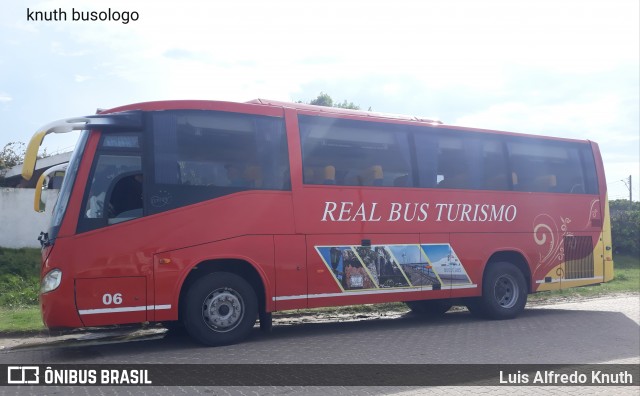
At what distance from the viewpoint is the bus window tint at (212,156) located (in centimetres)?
902

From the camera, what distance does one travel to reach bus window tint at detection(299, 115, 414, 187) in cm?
1032

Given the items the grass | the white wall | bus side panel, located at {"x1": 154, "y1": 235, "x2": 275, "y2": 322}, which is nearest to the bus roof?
bus side panel, located at {"x1": 154, "y1": 235, "x2": 275, "y2": 322}

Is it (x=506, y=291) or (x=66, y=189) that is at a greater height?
(x=66, y=189)

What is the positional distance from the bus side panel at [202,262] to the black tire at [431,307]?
201 inches

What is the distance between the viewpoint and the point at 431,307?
13.6 metres

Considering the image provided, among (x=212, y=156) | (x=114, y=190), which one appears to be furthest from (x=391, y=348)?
(x=114, y=190)

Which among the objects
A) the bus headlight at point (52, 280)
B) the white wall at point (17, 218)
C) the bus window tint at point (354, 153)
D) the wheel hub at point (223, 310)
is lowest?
the wheel hub at point (223, 310)

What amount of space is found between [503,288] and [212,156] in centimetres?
679

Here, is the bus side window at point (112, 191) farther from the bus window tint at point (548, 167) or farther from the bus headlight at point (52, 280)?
the bus window tint at point (548, 167)

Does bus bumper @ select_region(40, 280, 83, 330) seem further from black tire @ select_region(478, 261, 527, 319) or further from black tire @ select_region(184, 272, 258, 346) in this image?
black tire @ select_region(478, 261, 527, 319)

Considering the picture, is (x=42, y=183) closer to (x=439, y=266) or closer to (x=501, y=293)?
(x=439, y=266)

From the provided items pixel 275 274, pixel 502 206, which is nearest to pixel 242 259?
pixel 275 274

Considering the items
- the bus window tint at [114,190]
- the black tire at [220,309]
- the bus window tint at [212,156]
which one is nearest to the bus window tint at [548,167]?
the bus window tint at [212,156]

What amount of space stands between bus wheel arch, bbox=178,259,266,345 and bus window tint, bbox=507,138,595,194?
6.33 metres
